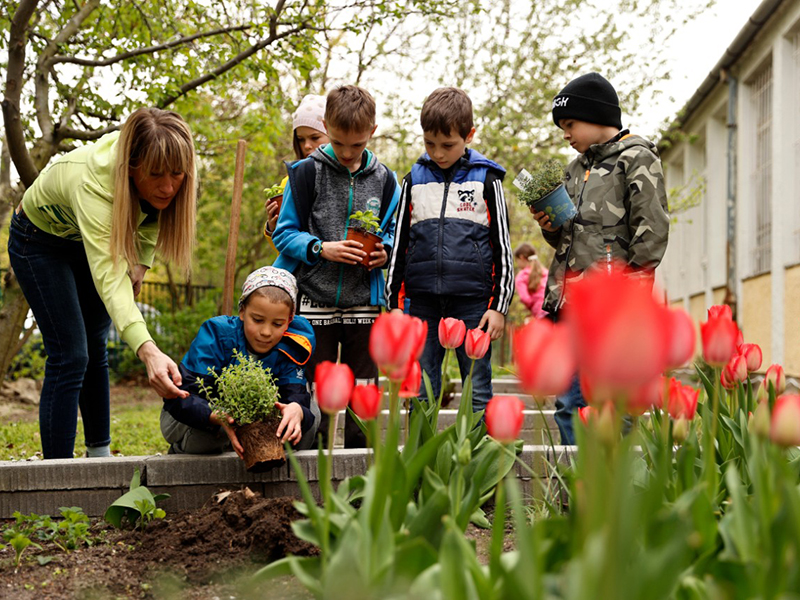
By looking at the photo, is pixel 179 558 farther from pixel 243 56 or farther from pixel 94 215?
pixel 243 56

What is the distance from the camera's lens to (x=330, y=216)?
3549 millimetres

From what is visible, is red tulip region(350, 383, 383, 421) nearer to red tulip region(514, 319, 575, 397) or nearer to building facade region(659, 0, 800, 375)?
red tulip region(514, 319, 575, 397)

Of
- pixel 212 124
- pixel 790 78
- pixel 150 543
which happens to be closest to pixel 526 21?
pixel 790 78

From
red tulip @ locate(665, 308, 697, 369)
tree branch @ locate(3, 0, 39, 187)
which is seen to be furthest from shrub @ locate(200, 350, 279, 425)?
tree branch @ locate(3, 0, 39, 187)

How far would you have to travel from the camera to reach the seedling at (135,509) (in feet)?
7.86

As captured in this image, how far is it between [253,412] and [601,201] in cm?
170

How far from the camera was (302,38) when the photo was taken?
19.0 ft

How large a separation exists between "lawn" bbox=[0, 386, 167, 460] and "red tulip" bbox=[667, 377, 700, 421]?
3308 mm

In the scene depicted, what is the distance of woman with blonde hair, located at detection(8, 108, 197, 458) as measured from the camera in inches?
105

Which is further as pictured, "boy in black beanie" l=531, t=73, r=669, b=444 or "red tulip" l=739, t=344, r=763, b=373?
"boy in black beanie" l=531, t=73, r=669, b=444

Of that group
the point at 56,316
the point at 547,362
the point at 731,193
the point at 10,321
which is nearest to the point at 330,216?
the point at 56,316

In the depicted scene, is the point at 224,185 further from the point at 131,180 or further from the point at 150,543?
the point at 150,543

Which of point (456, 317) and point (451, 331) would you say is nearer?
point (451, 331)

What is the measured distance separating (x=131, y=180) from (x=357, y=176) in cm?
108
